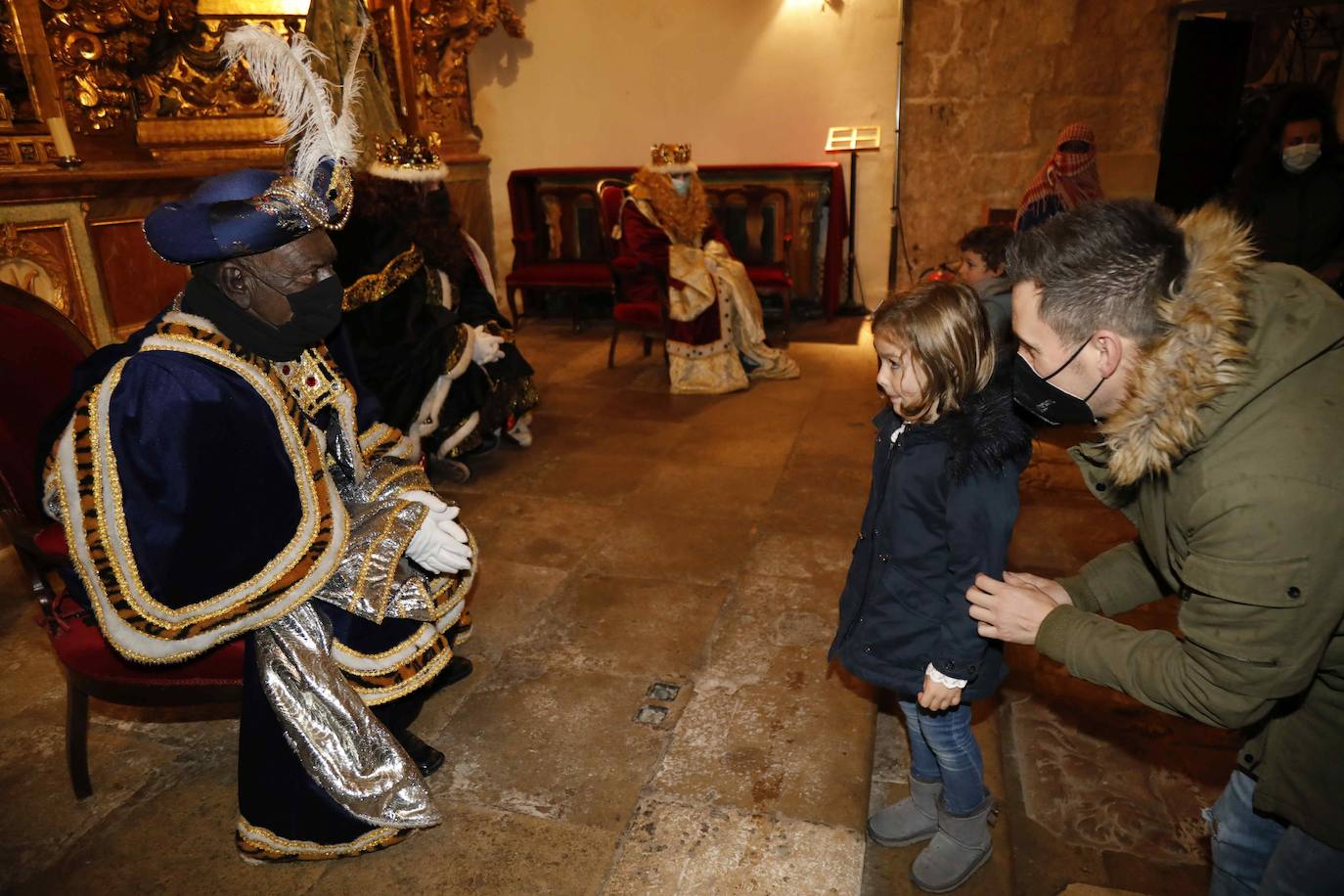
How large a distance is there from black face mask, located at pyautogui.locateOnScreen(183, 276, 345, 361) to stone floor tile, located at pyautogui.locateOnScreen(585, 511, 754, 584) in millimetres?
1831

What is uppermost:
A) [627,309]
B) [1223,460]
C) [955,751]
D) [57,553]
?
[1223,460]

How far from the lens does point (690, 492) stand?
4285 millimetres

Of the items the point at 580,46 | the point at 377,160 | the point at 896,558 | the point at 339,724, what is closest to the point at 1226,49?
the point at 580,46

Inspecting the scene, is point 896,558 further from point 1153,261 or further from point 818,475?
point 818,475

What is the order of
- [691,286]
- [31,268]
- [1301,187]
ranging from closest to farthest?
[31,268]
[1301,187]
[691,286]

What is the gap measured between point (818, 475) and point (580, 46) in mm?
6076

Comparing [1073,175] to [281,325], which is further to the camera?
[1073,175]

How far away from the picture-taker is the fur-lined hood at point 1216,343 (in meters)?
1.15

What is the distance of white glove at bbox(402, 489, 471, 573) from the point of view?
2.05 metres

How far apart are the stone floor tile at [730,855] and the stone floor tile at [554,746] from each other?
0.40 ft

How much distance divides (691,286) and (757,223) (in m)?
2.14

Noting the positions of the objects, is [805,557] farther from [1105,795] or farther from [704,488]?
[1105,795]

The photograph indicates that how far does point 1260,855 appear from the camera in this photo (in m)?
1.48

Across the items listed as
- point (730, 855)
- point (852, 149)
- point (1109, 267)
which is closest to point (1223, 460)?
point (1109, 267)
